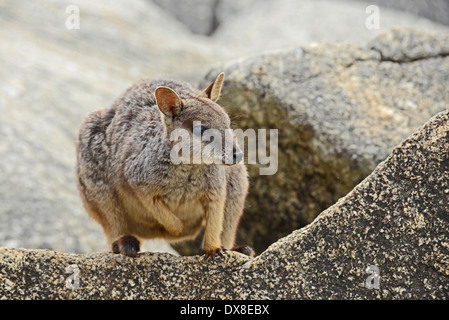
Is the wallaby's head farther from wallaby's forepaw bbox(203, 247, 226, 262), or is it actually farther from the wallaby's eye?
wallaby's forepaw bbox(203, 247, 226, 262)

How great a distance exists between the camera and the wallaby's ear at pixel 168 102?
18.8 ft

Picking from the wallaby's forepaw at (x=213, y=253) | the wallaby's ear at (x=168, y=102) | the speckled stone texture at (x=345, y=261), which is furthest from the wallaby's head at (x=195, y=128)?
the speckled stone texture at (x=345, y=261)

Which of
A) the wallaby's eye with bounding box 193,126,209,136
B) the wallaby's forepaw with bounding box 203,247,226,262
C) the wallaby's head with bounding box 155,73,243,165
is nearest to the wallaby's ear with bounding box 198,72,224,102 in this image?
the wallaby's head with bounding box 155,73,243,165

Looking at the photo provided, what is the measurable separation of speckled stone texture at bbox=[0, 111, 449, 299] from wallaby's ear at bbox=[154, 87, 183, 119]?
1.55 metres

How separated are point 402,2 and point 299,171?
A: 1189 cm

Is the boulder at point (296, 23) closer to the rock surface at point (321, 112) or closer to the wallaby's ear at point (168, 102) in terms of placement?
the rock surface at point (321, 112)

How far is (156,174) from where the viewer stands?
5.89 metres

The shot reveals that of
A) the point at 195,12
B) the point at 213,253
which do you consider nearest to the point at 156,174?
the point at 213,253

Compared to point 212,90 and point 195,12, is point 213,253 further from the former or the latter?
point 195,12

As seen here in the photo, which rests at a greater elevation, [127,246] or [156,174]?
[156,174]

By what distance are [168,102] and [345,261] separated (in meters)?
2.25

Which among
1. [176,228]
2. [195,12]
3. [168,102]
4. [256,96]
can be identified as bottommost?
[176,228]
